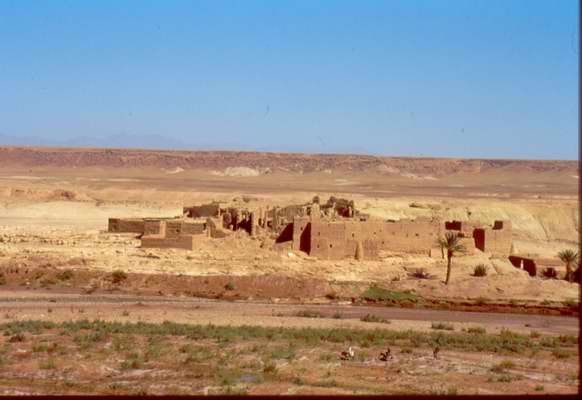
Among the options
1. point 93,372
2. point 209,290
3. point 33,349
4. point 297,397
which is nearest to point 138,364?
point 93,372

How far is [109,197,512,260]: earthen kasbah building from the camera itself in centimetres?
3027

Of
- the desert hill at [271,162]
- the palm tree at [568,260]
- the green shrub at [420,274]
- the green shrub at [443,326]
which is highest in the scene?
the desert hill at [271,162]

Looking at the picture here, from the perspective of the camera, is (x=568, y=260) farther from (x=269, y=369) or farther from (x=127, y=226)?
(x=269, y=369)

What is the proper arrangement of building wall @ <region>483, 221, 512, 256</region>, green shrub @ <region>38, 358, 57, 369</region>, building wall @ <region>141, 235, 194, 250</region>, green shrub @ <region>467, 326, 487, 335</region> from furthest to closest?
building wall @ <region>483, 221, 512, 256</region>
building wall @ <region>141, 235, 194, 250</region>
green shrub @ <region>467, 326, 487, 335</region>
green shrub @ <region>38, 358, 57, 369</region>

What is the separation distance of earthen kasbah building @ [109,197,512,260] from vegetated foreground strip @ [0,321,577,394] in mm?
9524

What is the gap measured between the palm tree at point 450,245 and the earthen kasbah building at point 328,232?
0.52 metres

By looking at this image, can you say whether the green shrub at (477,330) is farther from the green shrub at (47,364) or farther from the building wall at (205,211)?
the building wall at (205,211)

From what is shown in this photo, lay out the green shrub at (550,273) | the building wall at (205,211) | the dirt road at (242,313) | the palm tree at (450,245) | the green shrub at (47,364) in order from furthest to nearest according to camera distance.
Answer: the building wall at (205,211) < the green shrub at (550,273) < the palm tree at (450,245) < the dirt road at (242,313) < the green shrub at (47,364)

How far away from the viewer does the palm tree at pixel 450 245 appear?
29.1 m

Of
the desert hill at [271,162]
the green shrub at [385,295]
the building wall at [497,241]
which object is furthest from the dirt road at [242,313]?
the desert hill at [271,162]

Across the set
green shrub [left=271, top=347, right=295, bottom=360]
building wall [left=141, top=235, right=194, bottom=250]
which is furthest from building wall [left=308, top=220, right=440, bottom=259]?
green shrub [left=271, top=347, right=295, bottom=360]

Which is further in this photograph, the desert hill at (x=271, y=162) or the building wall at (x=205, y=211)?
the desert hill at (x=271, y=162)

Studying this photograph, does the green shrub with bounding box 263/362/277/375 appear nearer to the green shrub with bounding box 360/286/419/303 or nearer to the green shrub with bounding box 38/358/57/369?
the green shrub with bounding box 38/358/57/369

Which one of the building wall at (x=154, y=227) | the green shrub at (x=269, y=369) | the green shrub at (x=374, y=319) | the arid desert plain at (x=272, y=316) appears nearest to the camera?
the arid desert plain at (x=272, y=316)
